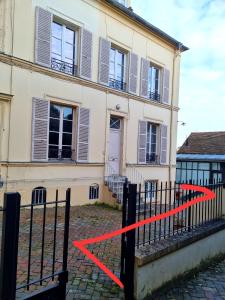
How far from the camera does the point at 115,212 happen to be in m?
10.6

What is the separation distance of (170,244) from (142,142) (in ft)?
31.5

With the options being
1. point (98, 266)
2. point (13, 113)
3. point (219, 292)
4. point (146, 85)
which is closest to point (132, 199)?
point (98, 266)

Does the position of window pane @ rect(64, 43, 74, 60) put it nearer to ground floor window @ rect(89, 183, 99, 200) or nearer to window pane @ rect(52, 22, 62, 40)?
window pane @ rect(52, 22, 62, 40)

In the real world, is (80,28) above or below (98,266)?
above

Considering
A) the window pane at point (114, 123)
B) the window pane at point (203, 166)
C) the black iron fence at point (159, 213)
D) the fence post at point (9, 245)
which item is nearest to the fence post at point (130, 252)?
the black iron fence at point (159, 213)

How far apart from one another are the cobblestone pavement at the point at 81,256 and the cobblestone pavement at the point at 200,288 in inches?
33.2

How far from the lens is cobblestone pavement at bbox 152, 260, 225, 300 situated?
4426 millimetres

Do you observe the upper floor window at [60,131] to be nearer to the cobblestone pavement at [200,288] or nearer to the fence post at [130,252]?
the cobblestone pavement at [200,288]

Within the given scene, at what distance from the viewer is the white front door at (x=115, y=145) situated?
1294cm

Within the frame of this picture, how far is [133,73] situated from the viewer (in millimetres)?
13422

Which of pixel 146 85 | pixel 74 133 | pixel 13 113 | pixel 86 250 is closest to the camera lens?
pixel 86 250

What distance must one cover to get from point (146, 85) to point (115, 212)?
21.5ft

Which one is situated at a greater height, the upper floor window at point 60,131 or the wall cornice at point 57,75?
the wall cornice at point 57,75

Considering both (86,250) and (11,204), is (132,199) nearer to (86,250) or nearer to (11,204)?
(11,204)
